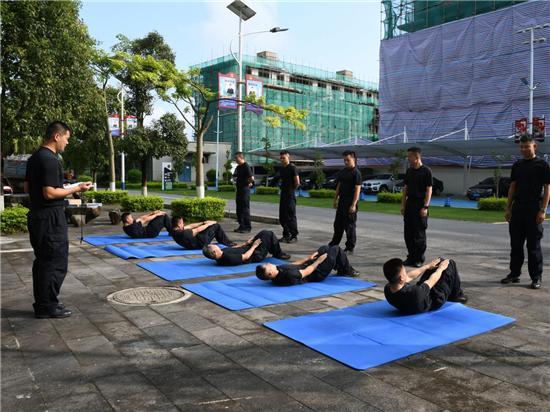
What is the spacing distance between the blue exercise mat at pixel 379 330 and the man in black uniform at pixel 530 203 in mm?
1645

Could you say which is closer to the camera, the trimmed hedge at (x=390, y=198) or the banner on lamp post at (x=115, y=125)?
the banner on lamp post at (x=115, y=125)

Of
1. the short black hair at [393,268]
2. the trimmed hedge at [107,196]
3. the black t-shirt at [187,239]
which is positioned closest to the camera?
the short black hair at [393,268]

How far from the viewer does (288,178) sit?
10352 millimetres

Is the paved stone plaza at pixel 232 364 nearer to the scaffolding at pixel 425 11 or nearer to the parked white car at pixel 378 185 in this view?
the parked white car at pixel 378 185

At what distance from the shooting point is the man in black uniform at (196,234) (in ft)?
30.0

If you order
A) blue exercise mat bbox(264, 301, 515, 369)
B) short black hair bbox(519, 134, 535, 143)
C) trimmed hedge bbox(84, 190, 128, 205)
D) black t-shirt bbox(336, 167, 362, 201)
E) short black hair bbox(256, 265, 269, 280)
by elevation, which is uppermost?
short black hair bbox(519, 134, 535, 143)

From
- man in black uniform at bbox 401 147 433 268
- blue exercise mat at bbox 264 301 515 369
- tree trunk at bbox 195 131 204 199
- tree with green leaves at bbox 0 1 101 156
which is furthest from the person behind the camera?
tree trunk at bbox 195 131 204 199

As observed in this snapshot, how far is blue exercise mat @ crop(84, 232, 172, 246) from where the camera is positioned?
402 inches

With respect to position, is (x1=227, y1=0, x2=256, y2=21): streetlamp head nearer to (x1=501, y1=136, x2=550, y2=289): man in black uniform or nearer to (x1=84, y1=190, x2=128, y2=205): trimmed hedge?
(x1=84, y1=190, x2=128, y2=205): trimmed hedge

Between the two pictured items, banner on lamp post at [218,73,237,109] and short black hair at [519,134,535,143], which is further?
banner on lamp post at [218,73,237,109]

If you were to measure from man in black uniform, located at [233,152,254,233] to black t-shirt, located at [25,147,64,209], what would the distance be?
6.77 meters

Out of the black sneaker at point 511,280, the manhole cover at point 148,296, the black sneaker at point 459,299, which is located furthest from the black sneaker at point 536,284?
the manhole cover at point 148,296

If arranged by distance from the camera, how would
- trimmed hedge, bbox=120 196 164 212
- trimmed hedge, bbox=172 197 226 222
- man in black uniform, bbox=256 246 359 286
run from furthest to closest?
1. trimmed hedge, bbox=120 196 164 212
2. trimmed hedge, bbox=172 197 226 222
3. man in black uniform, bbox=256 246 359 286

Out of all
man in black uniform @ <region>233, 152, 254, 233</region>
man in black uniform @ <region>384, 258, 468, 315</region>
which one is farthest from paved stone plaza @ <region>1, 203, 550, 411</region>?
man in black uniform @ <region>233, 152, 254, 233</region>
